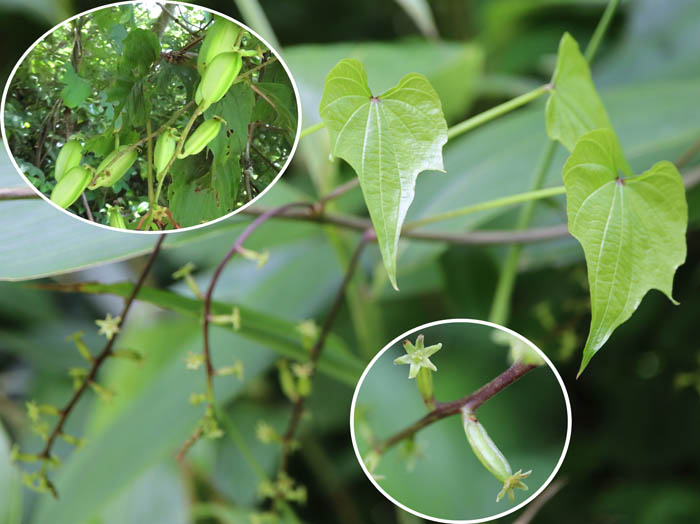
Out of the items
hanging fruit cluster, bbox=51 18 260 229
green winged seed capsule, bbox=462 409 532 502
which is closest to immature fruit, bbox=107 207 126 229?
hanging fruit cluster, bbox=51 18 260 229

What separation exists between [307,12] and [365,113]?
691 millimetres

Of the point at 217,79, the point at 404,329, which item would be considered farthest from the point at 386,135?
the point at 404,329

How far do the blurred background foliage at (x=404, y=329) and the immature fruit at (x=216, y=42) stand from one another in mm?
76

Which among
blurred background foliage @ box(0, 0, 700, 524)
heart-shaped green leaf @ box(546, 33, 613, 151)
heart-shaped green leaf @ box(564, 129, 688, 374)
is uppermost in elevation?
heart-shaped green leaf @ box(546, 33, 613, 151)

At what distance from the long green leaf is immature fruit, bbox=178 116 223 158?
2.3 inches

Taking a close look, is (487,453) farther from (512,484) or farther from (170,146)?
(170,146)

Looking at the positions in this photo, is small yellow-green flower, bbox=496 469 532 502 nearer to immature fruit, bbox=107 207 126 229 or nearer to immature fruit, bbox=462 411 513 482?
immature fruit, bbox=462 411 513 482

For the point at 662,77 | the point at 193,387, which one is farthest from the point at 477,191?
the point at 662,77

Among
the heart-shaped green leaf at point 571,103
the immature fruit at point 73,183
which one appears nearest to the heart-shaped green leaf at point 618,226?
the heart-shaped green leaf at point 571,103

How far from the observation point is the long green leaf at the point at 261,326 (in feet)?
0.72

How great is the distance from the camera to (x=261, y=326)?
0.26 m

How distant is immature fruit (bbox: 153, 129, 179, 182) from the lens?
0.60 feet

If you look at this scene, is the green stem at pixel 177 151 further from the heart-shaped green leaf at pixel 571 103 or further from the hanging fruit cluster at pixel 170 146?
the heart-shaped green leaf at pixel 571 103

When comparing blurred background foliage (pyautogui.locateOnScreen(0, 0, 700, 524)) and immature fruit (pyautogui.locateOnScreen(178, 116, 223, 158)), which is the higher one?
immature fruit (pyautogui.locateOnScreen(178, 116, 223, 158))
